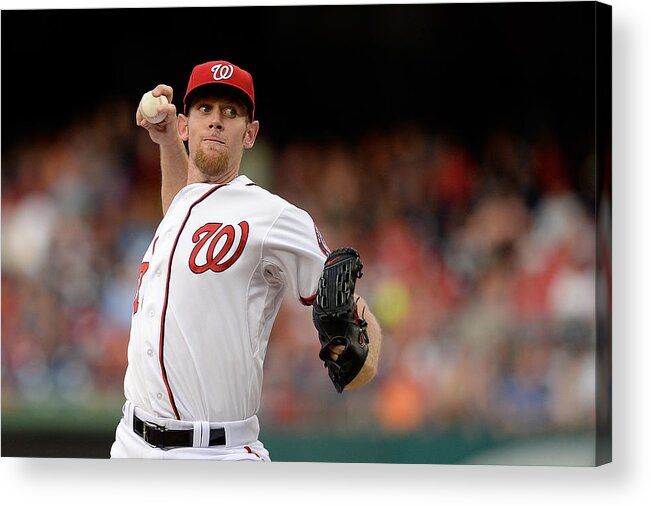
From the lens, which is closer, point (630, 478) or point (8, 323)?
point (630, 478)

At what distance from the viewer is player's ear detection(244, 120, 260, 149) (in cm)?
473

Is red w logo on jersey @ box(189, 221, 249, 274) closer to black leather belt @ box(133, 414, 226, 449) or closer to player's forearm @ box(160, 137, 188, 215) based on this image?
player's forearm @ box(160, 137, 188, 215)

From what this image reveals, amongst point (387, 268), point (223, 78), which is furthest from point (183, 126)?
point (387, 268)

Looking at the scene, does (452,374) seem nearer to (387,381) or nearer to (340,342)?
(387,381)

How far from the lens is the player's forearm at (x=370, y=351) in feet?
13.9

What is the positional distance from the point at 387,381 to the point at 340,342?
73cm

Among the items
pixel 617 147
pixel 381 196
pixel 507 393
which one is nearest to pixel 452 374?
pixel 507 393

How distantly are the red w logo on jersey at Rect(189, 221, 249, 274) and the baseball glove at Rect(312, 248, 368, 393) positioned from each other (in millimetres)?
412

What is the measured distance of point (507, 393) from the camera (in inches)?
184

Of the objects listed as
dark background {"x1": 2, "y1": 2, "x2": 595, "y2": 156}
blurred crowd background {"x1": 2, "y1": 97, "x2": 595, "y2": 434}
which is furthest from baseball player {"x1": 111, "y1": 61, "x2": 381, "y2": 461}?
dark background {"x1": 2, "y1": 2, "x2": 595, "y2": 156}

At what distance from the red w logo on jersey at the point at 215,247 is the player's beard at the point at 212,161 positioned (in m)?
0.25

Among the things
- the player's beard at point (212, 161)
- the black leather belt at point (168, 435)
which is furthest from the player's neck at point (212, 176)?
the black leather belt at point (168, 435)

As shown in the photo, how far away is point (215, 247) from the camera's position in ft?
14.3

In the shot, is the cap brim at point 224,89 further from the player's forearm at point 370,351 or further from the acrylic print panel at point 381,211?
the player's forearm at point 370,351
